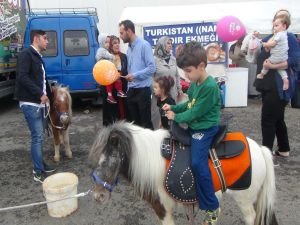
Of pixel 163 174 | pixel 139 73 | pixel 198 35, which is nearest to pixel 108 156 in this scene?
pixel 163 174

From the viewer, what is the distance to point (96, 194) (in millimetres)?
2412

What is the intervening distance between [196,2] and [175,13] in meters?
5.48

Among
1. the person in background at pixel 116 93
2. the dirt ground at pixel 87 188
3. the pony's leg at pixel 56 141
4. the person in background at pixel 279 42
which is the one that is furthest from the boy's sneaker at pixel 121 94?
the person in background at pixel 279 42

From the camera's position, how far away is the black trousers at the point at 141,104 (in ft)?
16.1

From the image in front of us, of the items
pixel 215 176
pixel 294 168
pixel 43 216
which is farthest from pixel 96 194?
pixel 294 168

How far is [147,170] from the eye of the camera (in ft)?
8.18

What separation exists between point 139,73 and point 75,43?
4645 millimetres

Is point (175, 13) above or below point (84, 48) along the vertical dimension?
above

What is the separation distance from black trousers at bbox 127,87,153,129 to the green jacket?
2324 millimetres

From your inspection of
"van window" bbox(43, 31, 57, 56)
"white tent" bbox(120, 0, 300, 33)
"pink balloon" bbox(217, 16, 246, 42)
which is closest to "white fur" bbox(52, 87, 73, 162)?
"pink balloon" bbox(217, 16, 246, 42)

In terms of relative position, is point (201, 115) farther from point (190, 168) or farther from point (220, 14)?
point (220, 14)

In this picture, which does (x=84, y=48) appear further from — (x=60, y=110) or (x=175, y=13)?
(x=60, y=110)

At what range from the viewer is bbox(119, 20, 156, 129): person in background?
4773mm

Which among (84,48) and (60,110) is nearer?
(60,110)
